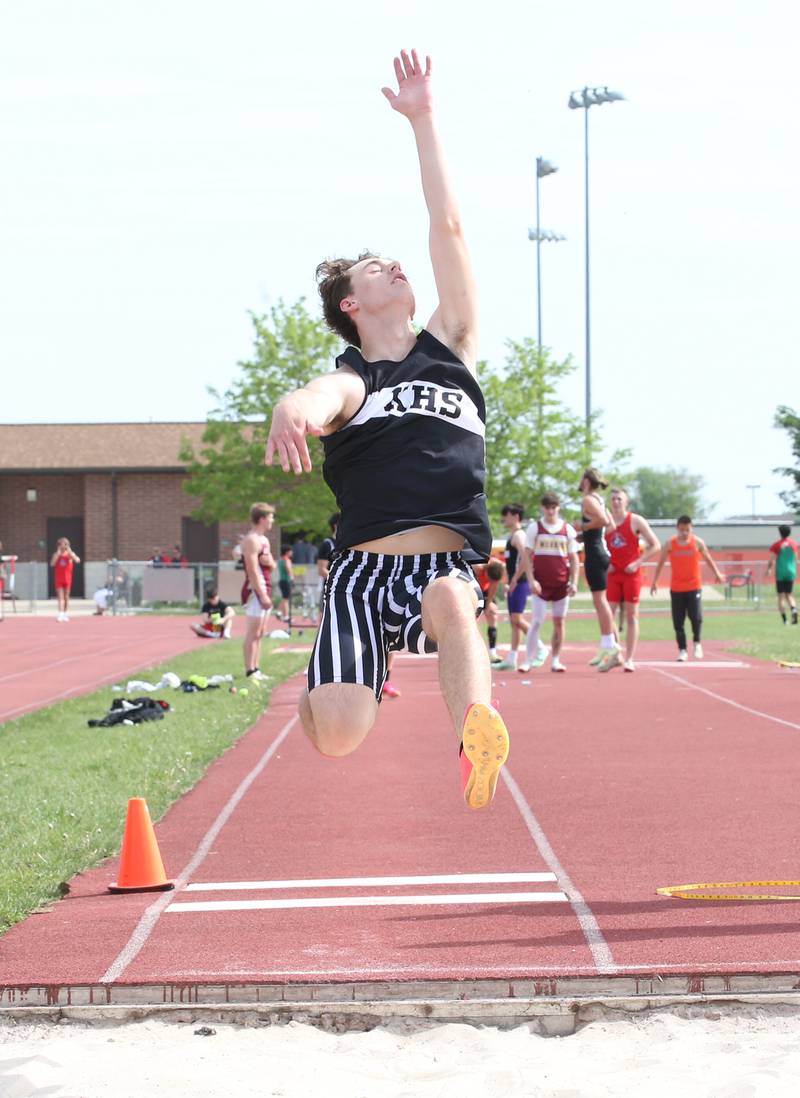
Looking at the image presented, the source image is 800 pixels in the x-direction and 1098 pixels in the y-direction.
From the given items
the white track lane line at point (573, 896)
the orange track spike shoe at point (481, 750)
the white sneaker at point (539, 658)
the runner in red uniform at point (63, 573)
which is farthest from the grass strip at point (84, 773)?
the runner in red uniform at point (63, 573)

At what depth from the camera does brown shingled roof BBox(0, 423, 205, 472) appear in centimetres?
5119

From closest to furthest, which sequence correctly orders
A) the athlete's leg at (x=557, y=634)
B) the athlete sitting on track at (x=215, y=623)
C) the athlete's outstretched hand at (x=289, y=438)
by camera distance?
1. the athlete's outstretched hand at (x=289, y=438)
2. the athlete's leg at (x=557, y=634)
3. the athlete sitting on track at (x=215, y=623)

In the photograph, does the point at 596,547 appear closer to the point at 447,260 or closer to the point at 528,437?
the point at 447,260

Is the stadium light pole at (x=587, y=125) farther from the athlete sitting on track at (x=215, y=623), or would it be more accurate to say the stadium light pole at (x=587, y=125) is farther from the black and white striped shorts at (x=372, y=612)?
the black and white striped shorts at (x=372, y=612)

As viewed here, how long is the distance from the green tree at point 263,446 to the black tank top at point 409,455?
38.7 metres

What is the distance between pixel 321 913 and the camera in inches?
A: 236

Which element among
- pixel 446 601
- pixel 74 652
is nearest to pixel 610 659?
pixel 74 652

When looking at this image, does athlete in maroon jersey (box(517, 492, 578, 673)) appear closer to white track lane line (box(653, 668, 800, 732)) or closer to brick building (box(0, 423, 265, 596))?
white track lane line (box(653, 668, 800, 732))

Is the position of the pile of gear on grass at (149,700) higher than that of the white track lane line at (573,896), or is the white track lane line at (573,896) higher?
the pile of gear on grass at (149,700)

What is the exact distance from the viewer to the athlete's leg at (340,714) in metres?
4.45

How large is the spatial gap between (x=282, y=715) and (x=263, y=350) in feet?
108

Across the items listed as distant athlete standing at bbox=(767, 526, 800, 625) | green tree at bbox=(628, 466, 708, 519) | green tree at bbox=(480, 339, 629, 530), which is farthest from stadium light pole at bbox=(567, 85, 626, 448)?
green tree at bbox=(628, 466, 708, 519)

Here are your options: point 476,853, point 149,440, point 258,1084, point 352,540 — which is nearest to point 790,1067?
point 258,1084

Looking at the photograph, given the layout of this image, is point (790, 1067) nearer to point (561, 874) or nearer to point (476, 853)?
point (561, 874)
